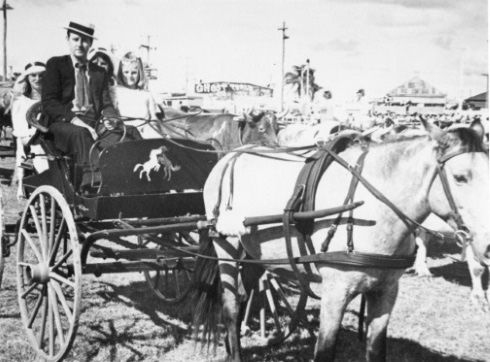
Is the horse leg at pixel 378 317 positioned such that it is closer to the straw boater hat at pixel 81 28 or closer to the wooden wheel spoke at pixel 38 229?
the wooden wheel spoke at pixel 38 229

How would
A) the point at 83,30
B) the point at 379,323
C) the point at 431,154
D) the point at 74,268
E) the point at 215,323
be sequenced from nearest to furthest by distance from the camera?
the point at 431,154, the point at 379,323, the point at 74,268, the point at 215,323, the point at 83,30

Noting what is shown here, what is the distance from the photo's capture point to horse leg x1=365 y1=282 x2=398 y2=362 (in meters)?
3.89

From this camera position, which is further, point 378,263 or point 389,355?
point 389,355

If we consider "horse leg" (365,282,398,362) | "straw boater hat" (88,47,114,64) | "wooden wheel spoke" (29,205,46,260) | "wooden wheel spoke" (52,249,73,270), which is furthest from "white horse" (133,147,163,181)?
"horse leg" (365,282,398,362)

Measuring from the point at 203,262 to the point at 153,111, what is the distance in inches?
94.9

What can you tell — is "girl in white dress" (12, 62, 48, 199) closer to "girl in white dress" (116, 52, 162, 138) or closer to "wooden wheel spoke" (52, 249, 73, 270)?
"girl in white dress" (116, 52, 162, 138)

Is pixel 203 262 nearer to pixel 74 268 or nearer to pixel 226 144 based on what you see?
pixel 74 268

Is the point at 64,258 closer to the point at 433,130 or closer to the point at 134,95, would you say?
the point at 134,95

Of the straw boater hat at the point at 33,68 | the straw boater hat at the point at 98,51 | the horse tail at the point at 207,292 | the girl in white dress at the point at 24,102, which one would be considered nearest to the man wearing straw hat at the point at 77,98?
the straw boater hat at the point at 98,51

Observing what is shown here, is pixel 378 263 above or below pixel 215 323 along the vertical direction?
above

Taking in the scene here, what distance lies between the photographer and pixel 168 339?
5336 mm

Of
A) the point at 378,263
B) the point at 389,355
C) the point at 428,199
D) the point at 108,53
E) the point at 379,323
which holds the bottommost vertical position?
the point at 389,355

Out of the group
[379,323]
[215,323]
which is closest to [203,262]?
[215,323]

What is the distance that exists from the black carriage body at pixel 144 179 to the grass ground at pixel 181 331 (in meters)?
1.19
